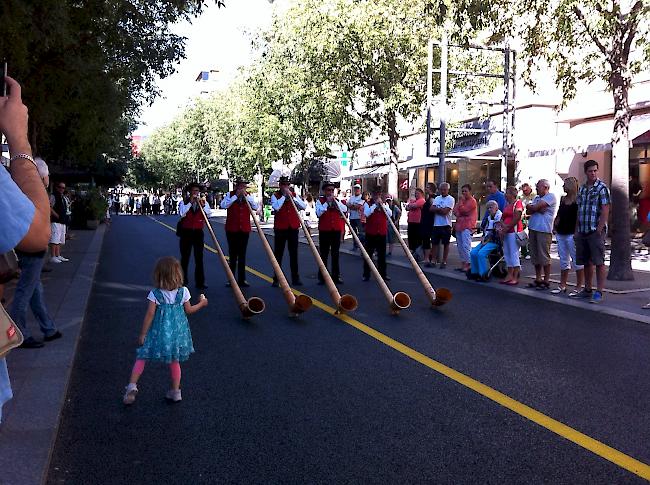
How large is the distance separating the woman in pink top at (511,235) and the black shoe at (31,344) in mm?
7895

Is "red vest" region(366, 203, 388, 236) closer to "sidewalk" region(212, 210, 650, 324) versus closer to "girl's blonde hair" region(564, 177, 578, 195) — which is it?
"sidewalk" region(212, 210, 650, 324)

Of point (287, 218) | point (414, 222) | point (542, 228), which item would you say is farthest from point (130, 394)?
point (414, 222)

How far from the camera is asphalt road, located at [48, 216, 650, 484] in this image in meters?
4.02

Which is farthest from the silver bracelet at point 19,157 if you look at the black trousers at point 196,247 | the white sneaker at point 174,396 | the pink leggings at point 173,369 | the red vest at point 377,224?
the red vest at point 377,224

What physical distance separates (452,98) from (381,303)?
1787 centimetres

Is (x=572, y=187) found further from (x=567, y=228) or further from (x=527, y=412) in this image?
(x=527, y=412)

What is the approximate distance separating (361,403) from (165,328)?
5.01ft

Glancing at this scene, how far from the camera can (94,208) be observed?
32156 mm

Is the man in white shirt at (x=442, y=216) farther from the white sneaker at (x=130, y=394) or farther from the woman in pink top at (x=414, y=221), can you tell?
the white sneaker at (x=130, y=394)

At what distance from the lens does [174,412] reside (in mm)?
5039

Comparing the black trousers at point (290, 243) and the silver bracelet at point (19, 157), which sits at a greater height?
the silver bracelet at point (19, 157)

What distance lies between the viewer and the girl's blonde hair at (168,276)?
5185mm

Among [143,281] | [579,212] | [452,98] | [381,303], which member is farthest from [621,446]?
[452,98]

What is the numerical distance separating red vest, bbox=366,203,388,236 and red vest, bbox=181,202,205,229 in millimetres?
2935
